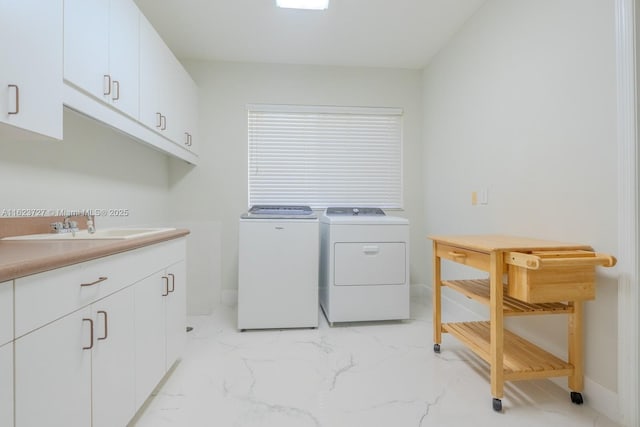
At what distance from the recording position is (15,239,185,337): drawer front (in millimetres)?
711

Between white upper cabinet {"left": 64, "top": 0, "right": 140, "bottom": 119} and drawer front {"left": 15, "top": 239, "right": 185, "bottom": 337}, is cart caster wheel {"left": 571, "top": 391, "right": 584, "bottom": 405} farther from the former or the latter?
white upper cabinet {"left": 64, "top": 0, "right": 140, "bottom": 119}

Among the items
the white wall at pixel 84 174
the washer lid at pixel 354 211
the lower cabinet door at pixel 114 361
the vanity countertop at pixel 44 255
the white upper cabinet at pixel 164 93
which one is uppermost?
the white upper cabinet at pixel 164 93

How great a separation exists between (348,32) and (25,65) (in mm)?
2067

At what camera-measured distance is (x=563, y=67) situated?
1467 mm

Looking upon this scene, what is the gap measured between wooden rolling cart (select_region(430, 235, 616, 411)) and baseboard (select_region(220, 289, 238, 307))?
197 cm

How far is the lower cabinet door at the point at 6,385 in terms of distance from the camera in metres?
0.64

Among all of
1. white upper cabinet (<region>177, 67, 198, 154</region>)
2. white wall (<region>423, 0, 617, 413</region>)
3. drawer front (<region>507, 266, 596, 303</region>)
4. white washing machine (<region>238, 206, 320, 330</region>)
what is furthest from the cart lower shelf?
white upper cabinet (<region>177, 67, 198, 154</region>)

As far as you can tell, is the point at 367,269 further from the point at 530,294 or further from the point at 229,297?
the point at 229,297

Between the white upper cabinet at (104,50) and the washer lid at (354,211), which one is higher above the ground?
the white upper cabinet at (104,50)

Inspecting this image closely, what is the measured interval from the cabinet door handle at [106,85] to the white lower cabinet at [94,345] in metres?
0.75

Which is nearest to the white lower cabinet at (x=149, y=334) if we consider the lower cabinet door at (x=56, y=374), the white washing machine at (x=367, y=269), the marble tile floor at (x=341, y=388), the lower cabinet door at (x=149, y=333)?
the lower cabinet door at (x=149, y=333)

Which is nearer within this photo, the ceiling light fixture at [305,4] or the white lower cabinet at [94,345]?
the white lower cabinet at [94,345]

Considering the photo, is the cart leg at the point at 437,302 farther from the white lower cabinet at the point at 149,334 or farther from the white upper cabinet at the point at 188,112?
the white upper cabinet at the point at 188,112

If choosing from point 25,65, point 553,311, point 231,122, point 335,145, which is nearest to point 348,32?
point 335,145
